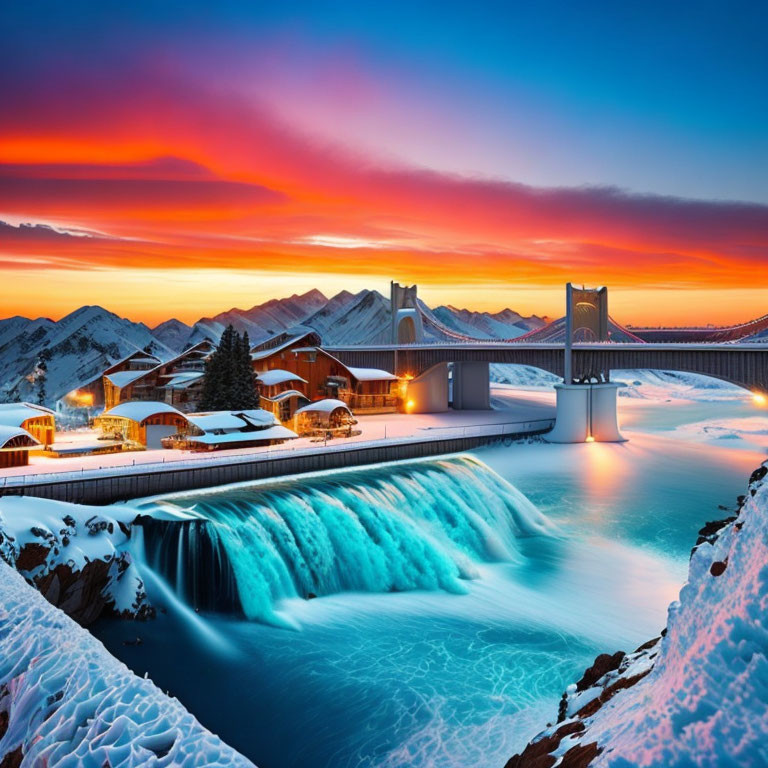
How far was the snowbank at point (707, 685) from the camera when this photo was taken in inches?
206

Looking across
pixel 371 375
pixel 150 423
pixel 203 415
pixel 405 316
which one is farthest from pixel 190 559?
pixel 405 316

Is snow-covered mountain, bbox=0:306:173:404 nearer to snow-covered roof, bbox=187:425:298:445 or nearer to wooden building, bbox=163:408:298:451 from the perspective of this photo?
wooden building, bbox=163:408:298:451

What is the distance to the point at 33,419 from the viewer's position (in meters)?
31.0

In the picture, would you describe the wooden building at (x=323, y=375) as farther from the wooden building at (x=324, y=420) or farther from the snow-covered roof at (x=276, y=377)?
the wooden building at (x=324, y=420)

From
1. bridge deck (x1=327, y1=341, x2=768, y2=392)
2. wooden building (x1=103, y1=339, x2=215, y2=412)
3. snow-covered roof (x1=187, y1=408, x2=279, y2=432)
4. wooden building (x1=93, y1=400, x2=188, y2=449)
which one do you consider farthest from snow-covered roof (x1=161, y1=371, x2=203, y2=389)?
bridge deck (x1=327, y1=341, x2=768, y2=392)

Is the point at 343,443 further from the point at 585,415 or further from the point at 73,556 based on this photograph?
the point at 585,415

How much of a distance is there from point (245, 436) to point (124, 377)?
1746 centimetres

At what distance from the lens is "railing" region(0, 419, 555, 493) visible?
75.6 feet

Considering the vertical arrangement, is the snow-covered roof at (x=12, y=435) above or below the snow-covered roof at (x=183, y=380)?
below

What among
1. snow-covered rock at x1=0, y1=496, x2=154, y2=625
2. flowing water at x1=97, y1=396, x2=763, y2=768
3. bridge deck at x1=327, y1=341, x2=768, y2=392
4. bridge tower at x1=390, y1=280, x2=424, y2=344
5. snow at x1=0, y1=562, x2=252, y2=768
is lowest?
flowing water at x1=97, y1=396, x2=763, y2=768

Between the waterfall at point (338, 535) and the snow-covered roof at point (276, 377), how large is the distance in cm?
1432

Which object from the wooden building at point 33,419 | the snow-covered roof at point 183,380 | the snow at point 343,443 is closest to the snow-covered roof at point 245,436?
the snow at point 343,443

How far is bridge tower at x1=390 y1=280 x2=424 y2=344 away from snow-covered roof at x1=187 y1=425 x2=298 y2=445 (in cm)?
3058

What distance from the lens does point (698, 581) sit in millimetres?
7012
